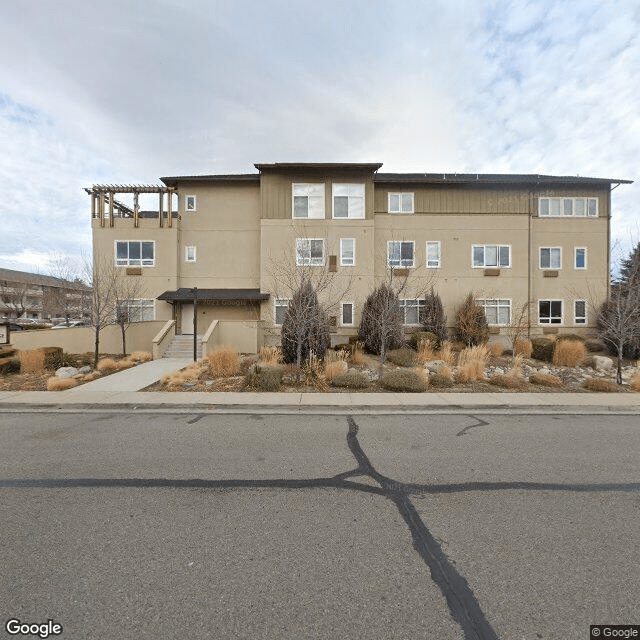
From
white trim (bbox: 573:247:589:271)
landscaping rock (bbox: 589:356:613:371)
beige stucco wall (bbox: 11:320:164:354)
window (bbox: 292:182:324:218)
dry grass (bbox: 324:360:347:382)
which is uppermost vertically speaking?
window (bbox: 292:182:324:218)

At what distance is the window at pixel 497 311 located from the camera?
786 inches

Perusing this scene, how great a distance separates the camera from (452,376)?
36.2 ft

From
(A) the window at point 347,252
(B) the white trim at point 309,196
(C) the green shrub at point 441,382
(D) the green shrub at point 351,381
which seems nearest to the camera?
(D) the green shrub at point 351,381

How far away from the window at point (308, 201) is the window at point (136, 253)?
914 cm

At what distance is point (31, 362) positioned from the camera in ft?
38.9

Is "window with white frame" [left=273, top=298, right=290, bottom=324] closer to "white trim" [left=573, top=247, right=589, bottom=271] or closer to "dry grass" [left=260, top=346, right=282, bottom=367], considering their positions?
"dry grass" [left=260, top=346, right=282, bottom=367]

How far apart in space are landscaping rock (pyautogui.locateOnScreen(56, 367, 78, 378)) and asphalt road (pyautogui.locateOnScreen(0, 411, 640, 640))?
6492 millimetres

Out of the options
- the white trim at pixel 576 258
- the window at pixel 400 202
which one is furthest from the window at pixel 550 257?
the window at pixel 400 202

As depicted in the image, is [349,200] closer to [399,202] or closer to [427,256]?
[399,202]

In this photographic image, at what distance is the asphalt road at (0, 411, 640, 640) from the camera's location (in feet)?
7.23

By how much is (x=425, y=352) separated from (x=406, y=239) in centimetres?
850

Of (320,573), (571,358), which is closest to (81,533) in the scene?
(320,573)

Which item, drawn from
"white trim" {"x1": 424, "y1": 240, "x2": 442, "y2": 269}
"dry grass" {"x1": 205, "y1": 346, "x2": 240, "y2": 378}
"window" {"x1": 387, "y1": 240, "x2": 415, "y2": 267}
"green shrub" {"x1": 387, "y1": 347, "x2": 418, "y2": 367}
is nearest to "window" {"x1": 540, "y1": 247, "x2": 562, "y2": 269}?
"white trim" {"x1": 424, "y1": 240, "x2": 442, "y2": 269}

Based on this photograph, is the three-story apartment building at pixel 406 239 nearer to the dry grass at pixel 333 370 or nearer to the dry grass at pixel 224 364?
the dry grass at pixel 224 364
